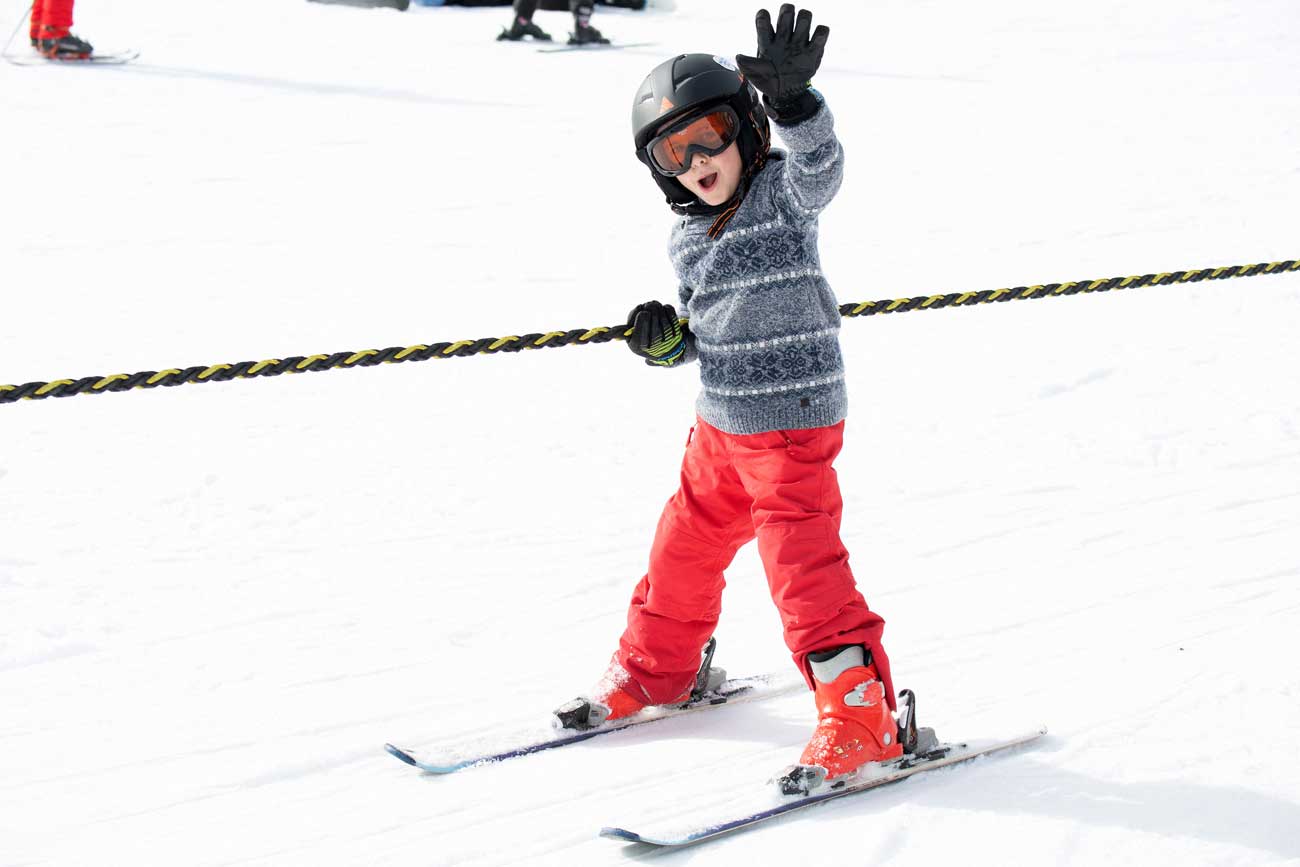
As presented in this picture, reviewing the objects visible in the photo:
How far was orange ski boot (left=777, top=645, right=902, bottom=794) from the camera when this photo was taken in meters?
2.47

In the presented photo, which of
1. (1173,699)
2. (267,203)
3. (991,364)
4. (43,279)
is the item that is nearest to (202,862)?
(1173,699)

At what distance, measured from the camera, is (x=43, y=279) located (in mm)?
6348

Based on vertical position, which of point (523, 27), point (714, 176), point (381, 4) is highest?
point (381, 4)

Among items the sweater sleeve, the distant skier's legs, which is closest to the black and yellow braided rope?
the sweater sleeve

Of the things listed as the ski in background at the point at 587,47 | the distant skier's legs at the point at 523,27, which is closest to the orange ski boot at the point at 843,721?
the ski in background at the point at 587,47

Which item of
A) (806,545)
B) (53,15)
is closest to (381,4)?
(53,15)

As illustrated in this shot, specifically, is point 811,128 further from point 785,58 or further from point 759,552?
point 759,552

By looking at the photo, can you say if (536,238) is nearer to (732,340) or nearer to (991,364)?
(991,364)

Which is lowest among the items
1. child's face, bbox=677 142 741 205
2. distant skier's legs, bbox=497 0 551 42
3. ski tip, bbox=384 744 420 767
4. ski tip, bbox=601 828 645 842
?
ski tip, bbox=384 744 420 767

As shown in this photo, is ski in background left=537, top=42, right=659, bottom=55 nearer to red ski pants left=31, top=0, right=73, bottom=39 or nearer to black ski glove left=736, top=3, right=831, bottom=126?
red ski pants left=31, top=0, right=73, bottom=39

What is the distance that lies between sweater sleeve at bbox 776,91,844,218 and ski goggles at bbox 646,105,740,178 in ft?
0.46

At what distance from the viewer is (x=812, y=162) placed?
231cm

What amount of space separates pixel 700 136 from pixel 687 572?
1.00 m

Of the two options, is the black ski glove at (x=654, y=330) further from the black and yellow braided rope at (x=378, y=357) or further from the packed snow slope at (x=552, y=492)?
the packed snow slope at (x=552, y=492)
